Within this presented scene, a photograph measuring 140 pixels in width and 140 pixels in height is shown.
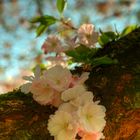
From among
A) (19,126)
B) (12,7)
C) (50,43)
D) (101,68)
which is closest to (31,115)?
(19,126)

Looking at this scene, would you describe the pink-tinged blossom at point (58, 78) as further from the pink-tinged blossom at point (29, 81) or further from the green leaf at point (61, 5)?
the green leaf at point (61, 5)

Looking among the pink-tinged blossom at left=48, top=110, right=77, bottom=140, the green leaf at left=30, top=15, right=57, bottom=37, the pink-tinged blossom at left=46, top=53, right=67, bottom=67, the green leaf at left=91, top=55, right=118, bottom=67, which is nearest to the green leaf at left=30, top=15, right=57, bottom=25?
the green leaf at left=30, top=15, right=57, bottom=37

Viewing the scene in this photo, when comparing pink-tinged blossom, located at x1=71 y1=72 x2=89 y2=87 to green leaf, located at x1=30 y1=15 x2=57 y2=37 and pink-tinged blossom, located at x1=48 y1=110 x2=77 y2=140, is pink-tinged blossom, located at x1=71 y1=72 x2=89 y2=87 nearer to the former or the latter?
pink-tinged blossom, located at x1=48 y1=110 x2=77 y2=140

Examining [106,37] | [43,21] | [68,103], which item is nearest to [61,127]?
[68,103]

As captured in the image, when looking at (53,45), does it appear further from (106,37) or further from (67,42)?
(106,37)

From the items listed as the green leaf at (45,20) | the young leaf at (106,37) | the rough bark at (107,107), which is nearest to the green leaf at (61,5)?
the green leaf at (45,20)

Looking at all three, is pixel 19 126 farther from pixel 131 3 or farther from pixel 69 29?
pixel 131 3
